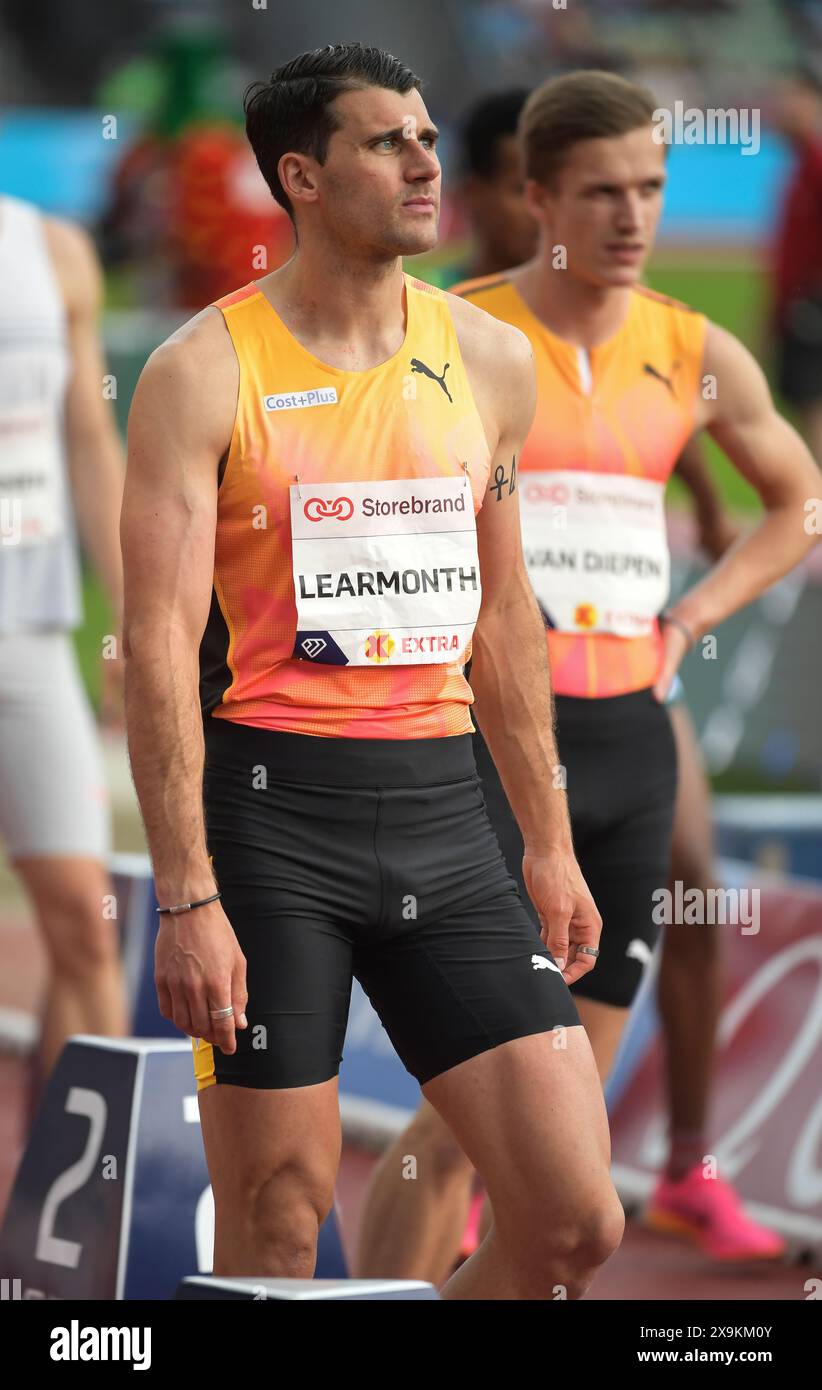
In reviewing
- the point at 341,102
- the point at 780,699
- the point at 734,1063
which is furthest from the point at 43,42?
the point at 341,102

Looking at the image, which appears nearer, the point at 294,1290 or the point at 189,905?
the point at 294,1290

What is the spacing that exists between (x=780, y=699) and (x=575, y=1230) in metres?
6.82

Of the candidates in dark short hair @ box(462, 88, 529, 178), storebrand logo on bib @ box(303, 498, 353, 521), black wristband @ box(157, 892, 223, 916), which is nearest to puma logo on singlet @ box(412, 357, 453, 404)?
storebrand logo on bib @ box(303, 498, 353, 521)

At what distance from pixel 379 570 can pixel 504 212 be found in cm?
227

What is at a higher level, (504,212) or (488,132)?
(488,132)

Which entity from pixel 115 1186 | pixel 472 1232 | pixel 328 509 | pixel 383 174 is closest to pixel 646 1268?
pixel 472 1232

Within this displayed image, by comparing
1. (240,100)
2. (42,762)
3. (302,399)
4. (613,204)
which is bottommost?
(42,762)

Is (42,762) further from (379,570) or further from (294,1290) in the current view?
(294,1290)

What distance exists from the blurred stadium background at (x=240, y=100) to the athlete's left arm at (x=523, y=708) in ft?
43.4

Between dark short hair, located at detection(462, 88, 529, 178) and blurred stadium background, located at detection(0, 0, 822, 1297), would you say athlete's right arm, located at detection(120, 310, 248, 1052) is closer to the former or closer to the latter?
dark short hair, located at detection(462, 88, 529, 178)

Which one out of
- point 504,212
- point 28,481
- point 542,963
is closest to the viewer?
point 542,963

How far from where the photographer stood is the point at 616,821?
4.88 meters

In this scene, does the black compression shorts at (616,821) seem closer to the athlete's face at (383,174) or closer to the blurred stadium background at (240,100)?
the athlete's face at (383,174)
